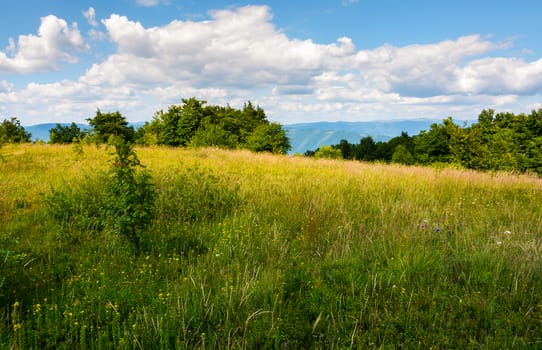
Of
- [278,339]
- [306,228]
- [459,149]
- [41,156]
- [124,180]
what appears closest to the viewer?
[278,339]

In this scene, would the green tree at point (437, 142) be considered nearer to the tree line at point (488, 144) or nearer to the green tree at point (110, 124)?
the tree line at point (488, 144)

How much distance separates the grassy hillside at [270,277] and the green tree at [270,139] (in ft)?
102

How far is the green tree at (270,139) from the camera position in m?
37.4

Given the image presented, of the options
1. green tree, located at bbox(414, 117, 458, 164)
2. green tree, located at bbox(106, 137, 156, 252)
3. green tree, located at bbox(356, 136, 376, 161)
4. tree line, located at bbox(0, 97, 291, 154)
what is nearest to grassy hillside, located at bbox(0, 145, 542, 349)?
green tree, located at bbox(106, 137, 156, 252)

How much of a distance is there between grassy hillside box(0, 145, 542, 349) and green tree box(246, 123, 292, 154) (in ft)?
102

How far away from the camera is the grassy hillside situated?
8.20 feet

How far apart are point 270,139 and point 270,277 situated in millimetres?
34564

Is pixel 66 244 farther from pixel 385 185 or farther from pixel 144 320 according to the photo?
pixel 385 185

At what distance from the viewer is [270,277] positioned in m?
3.25

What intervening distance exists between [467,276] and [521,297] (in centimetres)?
53

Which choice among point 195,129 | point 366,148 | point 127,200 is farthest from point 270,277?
point 366,148

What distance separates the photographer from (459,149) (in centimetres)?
3378

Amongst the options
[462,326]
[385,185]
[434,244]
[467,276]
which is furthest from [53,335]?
[385,185]

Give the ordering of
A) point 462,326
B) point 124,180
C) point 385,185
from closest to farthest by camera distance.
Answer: point 462,326 → point 124,180 → point 385,185
